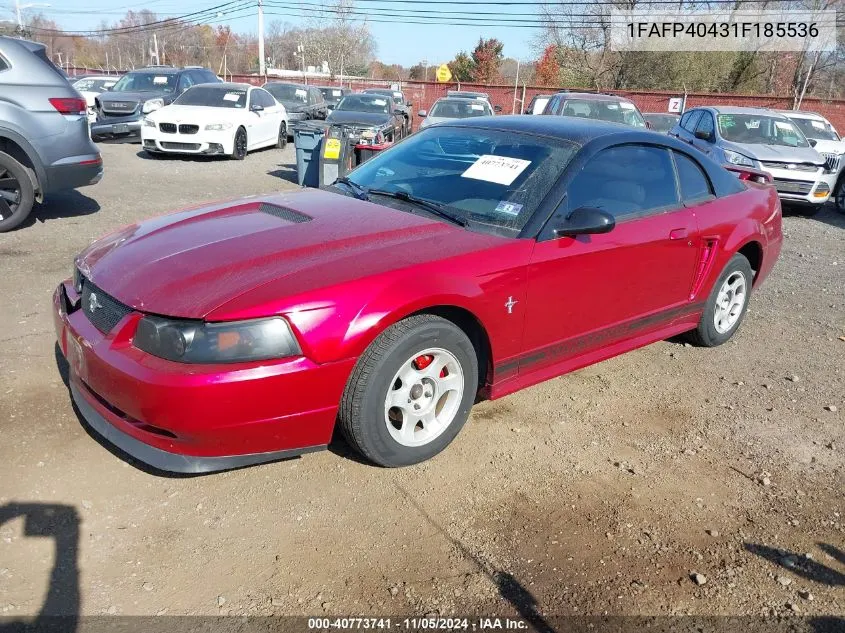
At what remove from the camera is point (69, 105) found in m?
6.97

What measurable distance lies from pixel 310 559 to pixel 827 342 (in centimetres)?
443

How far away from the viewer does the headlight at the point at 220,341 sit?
8.35 feet

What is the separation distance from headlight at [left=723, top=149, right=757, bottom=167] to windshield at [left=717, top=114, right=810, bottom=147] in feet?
1.87

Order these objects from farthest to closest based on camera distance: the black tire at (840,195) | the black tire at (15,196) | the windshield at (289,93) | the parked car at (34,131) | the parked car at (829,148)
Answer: the windshield at (289,93) < the black tire at (840,195) < the parked car at (829,148) < the black tire at (15,196) < the parked car at (34,131)

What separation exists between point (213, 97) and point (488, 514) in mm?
12773

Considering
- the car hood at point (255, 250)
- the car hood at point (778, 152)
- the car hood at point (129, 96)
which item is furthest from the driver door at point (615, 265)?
the car hood at point (129, 96)

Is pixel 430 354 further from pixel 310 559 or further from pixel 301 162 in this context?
pixel 301 162

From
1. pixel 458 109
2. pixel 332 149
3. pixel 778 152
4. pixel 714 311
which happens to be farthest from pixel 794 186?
pixel 714 311

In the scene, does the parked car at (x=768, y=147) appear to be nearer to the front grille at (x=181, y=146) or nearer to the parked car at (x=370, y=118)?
the parked car at (x=370, y=118)

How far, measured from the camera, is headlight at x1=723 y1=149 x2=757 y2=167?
1077cm

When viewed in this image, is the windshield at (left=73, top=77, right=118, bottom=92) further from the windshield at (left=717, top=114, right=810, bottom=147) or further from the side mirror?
the side mirror

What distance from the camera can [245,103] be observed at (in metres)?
13.9

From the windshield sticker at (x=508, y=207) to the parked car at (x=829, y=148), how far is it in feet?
31.0

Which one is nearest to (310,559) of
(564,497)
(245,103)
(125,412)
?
(125,412)
